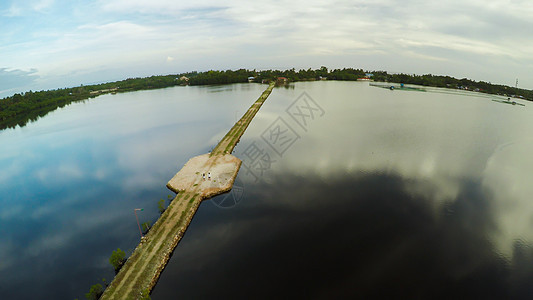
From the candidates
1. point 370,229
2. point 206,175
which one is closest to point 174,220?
point 206,175

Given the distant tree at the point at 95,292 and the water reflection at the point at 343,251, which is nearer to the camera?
the distant tree at the point at 95,292

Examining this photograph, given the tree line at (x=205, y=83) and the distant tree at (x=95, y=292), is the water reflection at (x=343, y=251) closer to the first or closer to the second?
the distant tree at (x=95, y=292)

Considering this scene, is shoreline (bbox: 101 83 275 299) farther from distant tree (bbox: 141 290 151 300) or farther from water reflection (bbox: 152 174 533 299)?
water reflection (bbox: 152 174 533 299)

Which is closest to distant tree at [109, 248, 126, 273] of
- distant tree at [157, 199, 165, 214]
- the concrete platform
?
distant tree at [157, 199, 165, 214]

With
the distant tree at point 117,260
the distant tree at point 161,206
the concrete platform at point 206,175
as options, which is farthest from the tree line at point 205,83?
the distant tree at point 117,260

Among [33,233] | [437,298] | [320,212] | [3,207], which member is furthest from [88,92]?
[437,298]

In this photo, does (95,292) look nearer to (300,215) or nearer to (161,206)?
(161,206)
